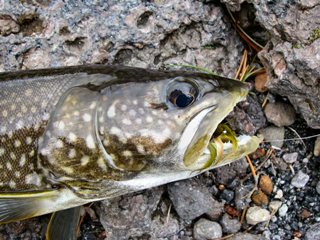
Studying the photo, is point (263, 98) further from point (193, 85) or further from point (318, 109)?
point (193, 85)

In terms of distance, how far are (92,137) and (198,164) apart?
28.2 inches

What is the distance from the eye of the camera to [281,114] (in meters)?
4.75

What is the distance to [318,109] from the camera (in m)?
4.48

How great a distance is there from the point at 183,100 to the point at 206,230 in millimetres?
1301

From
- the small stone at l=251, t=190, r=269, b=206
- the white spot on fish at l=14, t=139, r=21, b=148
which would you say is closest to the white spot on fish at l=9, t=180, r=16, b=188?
the white spot on fish at l=14, t=139, r=21, b=148

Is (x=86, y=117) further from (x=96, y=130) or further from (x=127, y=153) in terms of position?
(x=127, y=153)

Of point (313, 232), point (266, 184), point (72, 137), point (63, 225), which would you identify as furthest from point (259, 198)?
point (72, 137)

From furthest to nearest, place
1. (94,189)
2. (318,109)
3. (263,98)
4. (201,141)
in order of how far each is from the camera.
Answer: (263,98)
(318,109)
(94,189)
(201,141)

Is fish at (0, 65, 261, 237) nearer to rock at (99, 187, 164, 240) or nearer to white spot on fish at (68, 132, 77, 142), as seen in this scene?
white spot on fish at (68, 132, 77, 142)

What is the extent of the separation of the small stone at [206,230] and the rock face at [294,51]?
105 cm

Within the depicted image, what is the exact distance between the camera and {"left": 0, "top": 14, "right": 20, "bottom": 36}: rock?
4598mm

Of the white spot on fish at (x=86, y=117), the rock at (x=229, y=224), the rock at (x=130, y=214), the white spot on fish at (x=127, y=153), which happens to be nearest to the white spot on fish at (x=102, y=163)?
the white spot on fish at (x=127, y=153)

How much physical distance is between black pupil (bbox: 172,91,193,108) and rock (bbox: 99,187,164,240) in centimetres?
107

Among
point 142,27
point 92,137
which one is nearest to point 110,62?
point 142,27
